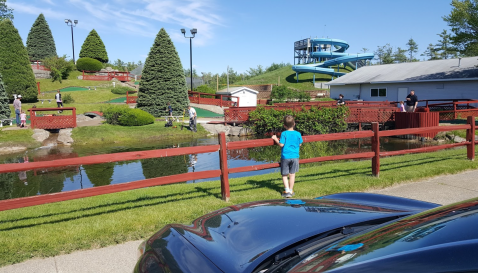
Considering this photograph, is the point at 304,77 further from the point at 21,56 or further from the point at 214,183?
the point at 214,183

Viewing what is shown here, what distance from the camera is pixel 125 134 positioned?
894 inches

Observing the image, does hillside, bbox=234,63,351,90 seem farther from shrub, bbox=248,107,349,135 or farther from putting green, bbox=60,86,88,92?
shrub, bbox=248,107,349,135

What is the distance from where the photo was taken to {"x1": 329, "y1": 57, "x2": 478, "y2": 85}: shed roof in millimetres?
30703

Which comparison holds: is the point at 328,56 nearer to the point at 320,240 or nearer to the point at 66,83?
the point at 66,83

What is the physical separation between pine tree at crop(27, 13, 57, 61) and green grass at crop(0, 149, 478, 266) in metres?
59.9

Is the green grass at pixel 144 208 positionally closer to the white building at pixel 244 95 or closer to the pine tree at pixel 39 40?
the white building at pixel 244 95

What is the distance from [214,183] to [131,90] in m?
38.0

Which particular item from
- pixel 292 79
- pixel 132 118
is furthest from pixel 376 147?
pixel 292 79

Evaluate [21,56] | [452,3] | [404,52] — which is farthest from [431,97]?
[404,52]

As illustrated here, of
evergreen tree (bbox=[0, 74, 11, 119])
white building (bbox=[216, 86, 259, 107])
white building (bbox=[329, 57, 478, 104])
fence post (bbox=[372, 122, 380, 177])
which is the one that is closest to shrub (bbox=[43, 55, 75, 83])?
evergreen tree (bbox=[0, 74, 11, 119])

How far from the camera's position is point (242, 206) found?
3006 mm

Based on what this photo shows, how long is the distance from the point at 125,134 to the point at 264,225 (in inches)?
850

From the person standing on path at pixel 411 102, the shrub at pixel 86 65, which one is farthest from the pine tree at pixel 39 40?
the person standing on path at pixel 411 102

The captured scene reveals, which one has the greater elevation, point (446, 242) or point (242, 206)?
point (446, 242)
